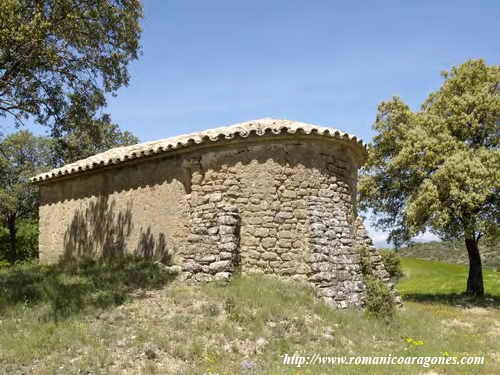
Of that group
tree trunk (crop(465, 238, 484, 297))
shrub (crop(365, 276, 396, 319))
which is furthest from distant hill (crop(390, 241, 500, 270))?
shrub (crop(365, 276, 396, 319))

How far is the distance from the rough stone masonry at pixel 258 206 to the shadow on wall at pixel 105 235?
2.6 inches

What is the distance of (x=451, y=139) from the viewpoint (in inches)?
595

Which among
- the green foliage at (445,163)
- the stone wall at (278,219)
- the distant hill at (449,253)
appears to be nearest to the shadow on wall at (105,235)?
the stone wall at (278,219)

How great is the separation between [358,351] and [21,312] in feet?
18.8

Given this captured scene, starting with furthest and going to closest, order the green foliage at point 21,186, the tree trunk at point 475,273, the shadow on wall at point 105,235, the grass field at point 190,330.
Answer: the green foliage at point 21,186, the tree trunk at point 475,273, the shadow on wall at point 105,235, the grass field at point 190,330

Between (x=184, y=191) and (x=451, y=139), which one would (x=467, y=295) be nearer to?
(x=451, y=139)

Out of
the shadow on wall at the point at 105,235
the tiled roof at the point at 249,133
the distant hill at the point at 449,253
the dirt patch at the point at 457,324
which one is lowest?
the dirt patch at the point at 457,324

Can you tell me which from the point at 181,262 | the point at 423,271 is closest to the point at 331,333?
the point at 181,262

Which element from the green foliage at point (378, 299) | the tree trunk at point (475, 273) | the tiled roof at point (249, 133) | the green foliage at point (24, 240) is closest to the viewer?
the green foliage at point (378, 299)

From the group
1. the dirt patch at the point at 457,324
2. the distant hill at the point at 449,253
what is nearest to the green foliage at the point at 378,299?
the dirt patch at the point at 457,324

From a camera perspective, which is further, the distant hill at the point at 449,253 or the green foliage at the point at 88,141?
the distant hill at the point at 449,253

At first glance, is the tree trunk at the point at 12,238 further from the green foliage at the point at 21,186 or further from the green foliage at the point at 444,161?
the green foliage at the point at 444,161

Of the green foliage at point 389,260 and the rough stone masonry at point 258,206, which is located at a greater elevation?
the rough stone masonry at point 258,206

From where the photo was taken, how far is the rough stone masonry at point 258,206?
898 cm
